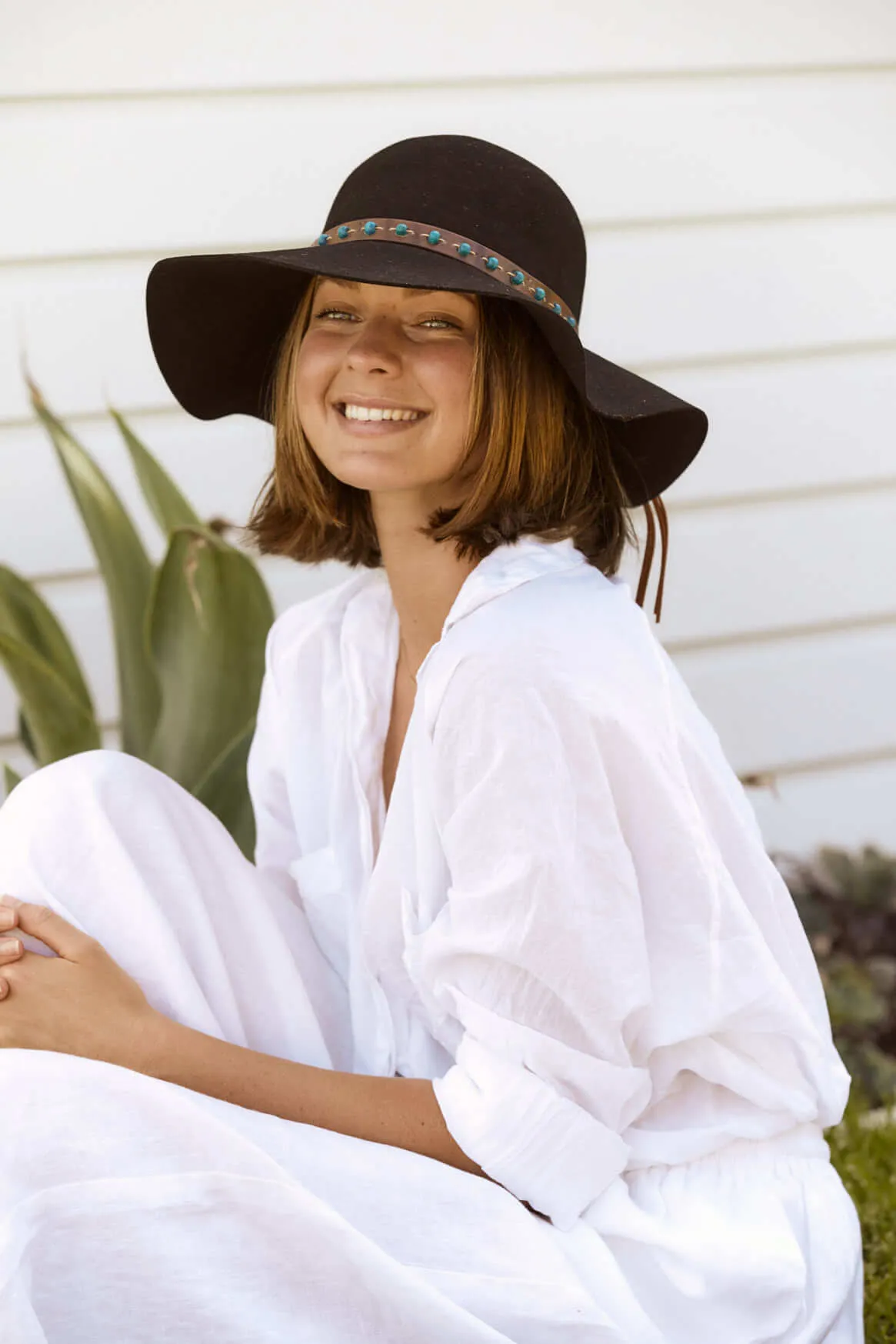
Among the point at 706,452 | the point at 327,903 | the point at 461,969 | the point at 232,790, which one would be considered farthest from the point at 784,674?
the point at 461,969

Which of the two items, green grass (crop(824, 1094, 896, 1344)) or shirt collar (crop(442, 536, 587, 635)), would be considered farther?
green grass (crop(824, 1094, 896, 1344))

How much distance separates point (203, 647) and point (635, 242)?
1175 millimetres

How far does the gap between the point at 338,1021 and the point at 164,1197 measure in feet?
1.72

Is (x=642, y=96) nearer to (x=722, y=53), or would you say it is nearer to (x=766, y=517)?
(x=722, y=53)

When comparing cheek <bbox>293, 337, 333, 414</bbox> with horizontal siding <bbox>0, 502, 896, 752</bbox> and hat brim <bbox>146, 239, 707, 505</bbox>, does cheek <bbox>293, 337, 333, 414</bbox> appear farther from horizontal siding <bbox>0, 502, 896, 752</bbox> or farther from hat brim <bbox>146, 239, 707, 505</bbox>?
horizontal siding <bbox>0, 502, 896, 752</bbox>

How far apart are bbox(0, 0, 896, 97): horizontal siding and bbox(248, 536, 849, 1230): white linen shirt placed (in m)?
1.38

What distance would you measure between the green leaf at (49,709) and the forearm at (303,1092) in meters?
0.84

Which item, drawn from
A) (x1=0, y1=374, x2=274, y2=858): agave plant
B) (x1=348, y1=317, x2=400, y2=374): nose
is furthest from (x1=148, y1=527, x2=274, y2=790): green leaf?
(x1=348, y1=317, x2=400, y2=374): nose

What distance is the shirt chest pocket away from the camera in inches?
69.3

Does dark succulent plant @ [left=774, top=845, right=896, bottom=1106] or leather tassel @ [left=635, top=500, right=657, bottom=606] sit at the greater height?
leather tassel @ [left=635, top=500, right=657, bottom=606]

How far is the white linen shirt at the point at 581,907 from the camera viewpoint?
1349 millimetres

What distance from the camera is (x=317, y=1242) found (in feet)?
4.10

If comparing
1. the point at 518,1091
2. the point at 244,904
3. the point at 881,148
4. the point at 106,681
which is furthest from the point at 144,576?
the point at 881,148

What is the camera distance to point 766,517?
113 inches
